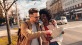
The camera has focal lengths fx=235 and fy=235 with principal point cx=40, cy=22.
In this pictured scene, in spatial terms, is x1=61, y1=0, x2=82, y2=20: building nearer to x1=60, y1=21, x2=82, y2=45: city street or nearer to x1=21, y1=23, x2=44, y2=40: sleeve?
x1=60, y1=21, x2=82, y2=45: city street

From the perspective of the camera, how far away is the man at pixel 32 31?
3.80 meters

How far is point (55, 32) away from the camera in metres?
4.20

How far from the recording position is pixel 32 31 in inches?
158

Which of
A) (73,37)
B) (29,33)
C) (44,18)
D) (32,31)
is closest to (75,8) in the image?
(73,37)

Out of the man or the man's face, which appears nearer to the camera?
the man

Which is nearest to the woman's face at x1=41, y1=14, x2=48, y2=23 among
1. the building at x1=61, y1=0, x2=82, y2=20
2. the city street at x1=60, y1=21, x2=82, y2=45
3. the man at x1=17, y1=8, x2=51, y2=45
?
the man at x1=17, y1=8, x2=51, y2=45

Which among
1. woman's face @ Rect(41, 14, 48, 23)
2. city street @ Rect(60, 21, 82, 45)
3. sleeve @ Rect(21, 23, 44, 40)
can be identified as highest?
woman's face @ Rect(41, 14, 48, 23)

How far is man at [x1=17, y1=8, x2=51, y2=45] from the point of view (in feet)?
12.5

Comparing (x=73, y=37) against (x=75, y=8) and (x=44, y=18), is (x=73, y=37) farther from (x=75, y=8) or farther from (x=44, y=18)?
(x=75, y=8)

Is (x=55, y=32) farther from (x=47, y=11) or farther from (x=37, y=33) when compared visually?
(x=47, y=11)

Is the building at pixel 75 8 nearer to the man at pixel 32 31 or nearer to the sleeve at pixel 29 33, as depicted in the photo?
the man at pixel 32 31

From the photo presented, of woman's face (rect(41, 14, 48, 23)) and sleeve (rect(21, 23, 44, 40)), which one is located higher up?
woman's face (rect(41, 14, 48, 23))

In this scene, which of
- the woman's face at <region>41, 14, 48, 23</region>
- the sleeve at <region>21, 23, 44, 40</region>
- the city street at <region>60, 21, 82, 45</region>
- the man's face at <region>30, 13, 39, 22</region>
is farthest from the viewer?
the city street at <region>60, 21, 82, 45</region>

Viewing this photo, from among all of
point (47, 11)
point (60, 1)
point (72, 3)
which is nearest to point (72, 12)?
point (72, 3)
